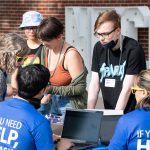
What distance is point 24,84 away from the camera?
159 inches

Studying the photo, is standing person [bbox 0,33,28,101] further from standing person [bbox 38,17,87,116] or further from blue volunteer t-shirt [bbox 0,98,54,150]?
blue volunteer t-shirt [bbox 0,98,54,150]

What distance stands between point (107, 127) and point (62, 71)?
0.99 metres

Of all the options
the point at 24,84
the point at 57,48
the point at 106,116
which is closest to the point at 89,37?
the point at 57,48

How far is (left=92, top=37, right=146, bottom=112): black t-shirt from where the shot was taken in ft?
18.0

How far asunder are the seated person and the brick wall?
7946 mm

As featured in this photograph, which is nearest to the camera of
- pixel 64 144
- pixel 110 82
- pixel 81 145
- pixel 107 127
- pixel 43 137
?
pixel 43 137

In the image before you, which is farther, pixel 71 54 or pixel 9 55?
pixel 71 54

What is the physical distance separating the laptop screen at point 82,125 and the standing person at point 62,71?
2.40 ft

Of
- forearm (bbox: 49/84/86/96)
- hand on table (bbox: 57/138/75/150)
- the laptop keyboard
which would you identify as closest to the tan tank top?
forearm (bbox: 49/84/86/96)

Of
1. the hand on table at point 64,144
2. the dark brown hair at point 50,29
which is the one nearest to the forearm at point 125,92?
the dark brown hair at point 50,29

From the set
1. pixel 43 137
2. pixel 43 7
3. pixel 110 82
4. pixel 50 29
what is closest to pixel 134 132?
pixel 43 137

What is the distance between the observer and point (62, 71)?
18.7ft

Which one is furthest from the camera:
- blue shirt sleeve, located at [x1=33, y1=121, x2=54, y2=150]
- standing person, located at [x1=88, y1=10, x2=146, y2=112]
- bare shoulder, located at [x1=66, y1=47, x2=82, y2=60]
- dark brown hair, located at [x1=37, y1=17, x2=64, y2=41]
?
bare shoulder, located at [x1=66, y1=47, x2=82, y2=60]

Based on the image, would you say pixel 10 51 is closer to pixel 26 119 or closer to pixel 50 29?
pixel 50 29
